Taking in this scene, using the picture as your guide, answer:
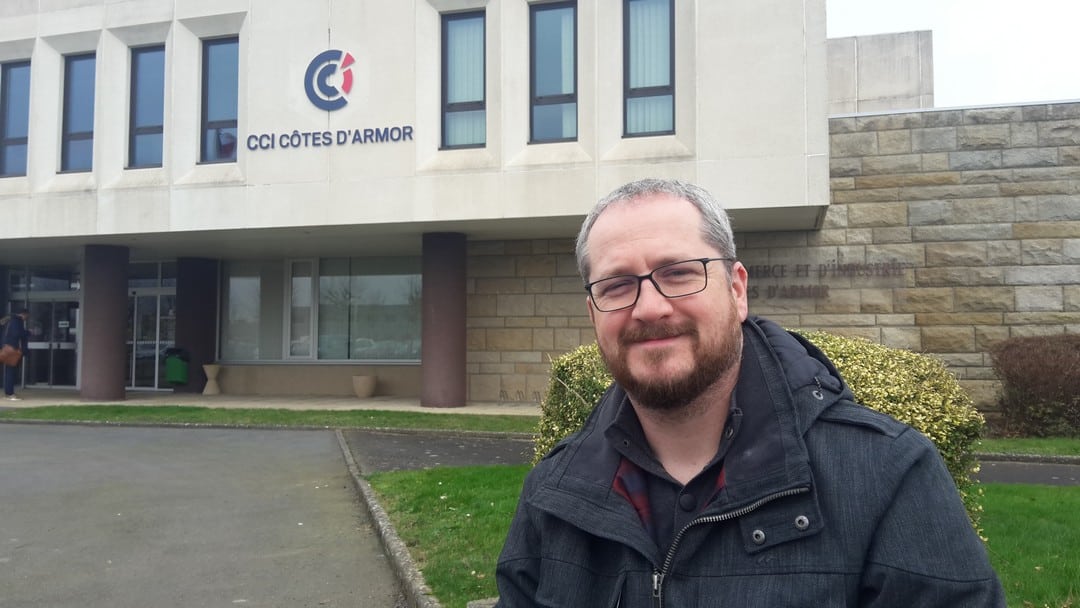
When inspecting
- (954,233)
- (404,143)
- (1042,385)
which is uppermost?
(404,143)

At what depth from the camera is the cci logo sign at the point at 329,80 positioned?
14148 millimetres

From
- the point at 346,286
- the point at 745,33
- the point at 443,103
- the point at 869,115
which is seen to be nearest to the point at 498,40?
the point at 443,103

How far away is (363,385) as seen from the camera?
56.6ft

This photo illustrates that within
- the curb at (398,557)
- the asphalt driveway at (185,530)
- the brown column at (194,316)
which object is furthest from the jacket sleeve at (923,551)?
the brown column at (194,316)

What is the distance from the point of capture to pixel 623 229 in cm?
165

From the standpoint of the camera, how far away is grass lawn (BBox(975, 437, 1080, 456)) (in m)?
9.12

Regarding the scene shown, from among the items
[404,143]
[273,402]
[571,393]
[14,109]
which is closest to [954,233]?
[404,143]

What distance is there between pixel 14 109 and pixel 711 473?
64.7 ft

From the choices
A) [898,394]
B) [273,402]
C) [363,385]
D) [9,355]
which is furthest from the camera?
[9,355]

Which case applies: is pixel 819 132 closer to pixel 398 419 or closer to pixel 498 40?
pixel 498 40

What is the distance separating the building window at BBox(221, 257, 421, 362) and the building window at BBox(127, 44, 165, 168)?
14.2 feet

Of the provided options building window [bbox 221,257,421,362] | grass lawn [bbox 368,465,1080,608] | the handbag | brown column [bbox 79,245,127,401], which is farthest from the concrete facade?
the handbag

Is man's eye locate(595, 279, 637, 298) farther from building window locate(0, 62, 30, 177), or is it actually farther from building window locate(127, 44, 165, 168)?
building window locate(0, 62, 30, 177)

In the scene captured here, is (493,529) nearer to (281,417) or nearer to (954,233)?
(281,417)
